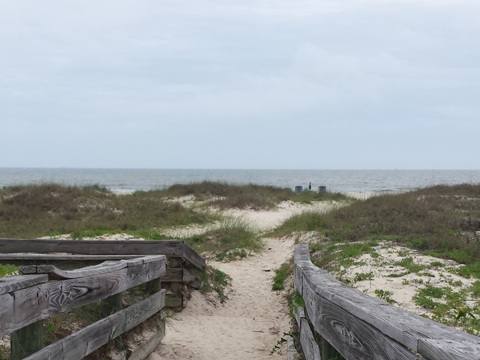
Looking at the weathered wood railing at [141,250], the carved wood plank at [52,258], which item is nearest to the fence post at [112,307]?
the carved wood plank at [52,258]

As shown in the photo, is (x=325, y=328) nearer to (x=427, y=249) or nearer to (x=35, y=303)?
(x=35, y=303)

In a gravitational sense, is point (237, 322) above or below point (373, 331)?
below

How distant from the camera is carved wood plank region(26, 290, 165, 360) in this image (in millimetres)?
3438

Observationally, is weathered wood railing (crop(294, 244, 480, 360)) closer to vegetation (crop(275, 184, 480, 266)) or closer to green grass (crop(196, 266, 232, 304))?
green grass (crop(196, 266, 232, 304))

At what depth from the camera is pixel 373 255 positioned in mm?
10039

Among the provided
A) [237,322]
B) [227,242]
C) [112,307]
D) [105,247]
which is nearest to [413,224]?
[227,242]

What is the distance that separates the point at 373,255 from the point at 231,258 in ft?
14.3

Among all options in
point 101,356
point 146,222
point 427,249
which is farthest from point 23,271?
point 146,222

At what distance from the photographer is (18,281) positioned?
9.64 ft

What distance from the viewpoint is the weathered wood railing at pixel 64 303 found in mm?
2941

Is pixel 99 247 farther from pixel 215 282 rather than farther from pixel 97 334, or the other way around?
pixel 97 334

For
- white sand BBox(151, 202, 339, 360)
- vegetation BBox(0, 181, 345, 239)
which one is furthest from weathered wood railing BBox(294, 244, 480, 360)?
vegetation BBox(0, 181, 345, 239)

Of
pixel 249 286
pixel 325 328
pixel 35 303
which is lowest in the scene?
pixel 249 286

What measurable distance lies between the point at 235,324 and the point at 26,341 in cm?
551
